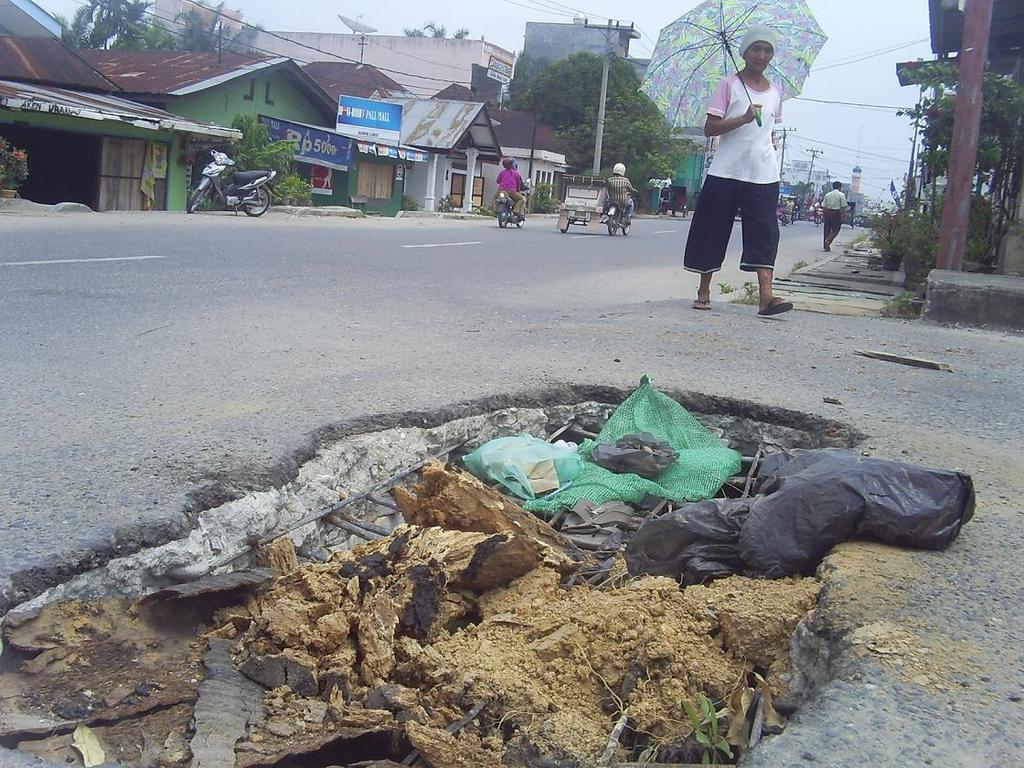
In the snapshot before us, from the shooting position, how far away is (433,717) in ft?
6.20

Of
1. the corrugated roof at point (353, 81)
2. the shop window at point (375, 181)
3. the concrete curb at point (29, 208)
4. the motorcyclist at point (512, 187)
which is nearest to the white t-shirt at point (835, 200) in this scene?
the motorcyclist at point (512, 187)

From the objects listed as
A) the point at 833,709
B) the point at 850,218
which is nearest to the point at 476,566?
the point at 833,709

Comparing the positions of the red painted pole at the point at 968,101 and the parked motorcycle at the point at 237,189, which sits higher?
the red painted pole at the point at 968,101

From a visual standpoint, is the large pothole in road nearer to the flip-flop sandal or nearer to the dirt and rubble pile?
the dirt and rubble pile

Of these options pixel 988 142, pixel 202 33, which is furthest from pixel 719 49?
pixel 202 33

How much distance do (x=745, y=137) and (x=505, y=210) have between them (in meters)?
15.2

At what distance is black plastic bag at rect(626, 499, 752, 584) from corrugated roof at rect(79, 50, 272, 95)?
2298 cm

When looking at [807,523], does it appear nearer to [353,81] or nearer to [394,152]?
[394,152]

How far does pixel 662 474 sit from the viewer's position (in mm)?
3504

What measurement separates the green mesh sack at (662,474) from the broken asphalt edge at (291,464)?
232mm

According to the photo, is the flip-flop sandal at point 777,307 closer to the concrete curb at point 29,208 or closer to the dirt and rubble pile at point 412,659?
the dirt and rubble pile at point 412,659

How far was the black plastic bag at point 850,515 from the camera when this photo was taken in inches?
96.4

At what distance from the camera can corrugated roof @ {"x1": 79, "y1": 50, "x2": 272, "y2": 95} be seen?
77.6ft

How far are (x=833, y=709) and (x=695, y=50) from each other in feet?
23.8
